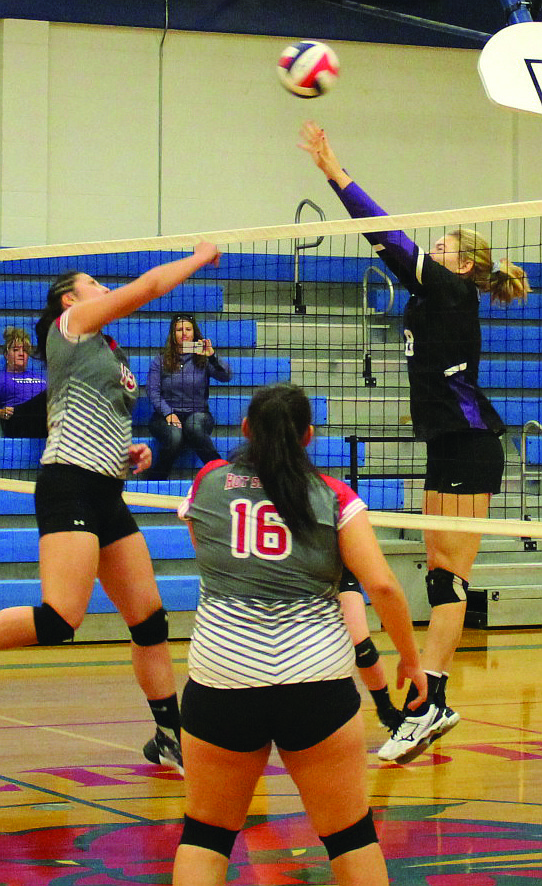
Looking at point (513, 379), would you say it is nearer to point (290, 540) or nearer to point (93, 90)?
point (93, 90)

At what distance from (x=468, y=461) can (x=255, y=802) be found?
1.49 metres

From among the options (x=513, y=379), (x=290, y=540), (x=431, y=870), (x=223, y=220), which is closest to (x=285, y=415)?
(x=290, y=540)

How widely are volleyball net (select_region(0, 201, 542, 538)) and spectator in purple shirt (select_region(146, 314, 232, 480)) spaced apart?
0.14 ft

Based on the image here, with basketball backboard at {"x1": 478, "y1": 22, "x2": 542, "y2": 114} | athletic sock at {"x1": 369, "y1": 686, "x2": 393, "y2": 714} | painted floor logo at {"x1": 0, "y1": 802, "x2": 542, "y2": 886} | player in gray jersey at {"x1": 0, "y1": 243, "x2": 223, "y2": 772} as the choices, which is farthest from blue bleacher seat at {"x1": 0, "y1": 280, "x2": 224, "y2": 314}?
painted floor logo at {"x1": 0, "y1": 802, "x2": 542, "y2": 886}

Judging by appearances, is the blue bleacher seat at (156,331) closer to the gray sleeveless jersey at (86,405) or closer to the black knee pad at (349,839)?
the gray sleeveless jersey at (86,405)

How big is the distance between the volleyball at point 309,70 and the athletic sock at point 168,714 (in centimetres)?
280

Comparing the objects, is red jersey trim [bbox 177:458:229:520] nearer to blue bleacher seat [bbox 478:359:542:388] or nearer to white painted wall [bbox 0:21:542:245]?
blue bleacher seat [bbox 478:359:542:388]

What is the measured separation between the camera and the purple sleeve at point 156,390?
8.52m

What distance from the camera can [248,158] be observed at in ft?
38.8

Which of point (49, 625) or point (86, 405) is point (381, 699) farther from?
point (86, 405)

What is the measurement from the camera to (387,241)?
4660 millimetres

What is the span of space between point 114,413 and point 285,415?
1565 mm

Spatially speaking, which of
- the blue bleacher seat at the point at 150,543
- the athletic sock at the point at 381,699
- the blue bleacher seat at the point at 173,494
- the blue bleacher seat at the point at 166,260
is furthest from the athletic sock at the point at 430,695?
the blue bleacher seat at the point at 166,260

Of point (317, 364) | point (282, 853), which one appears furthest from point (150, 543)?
point (282, 853)
